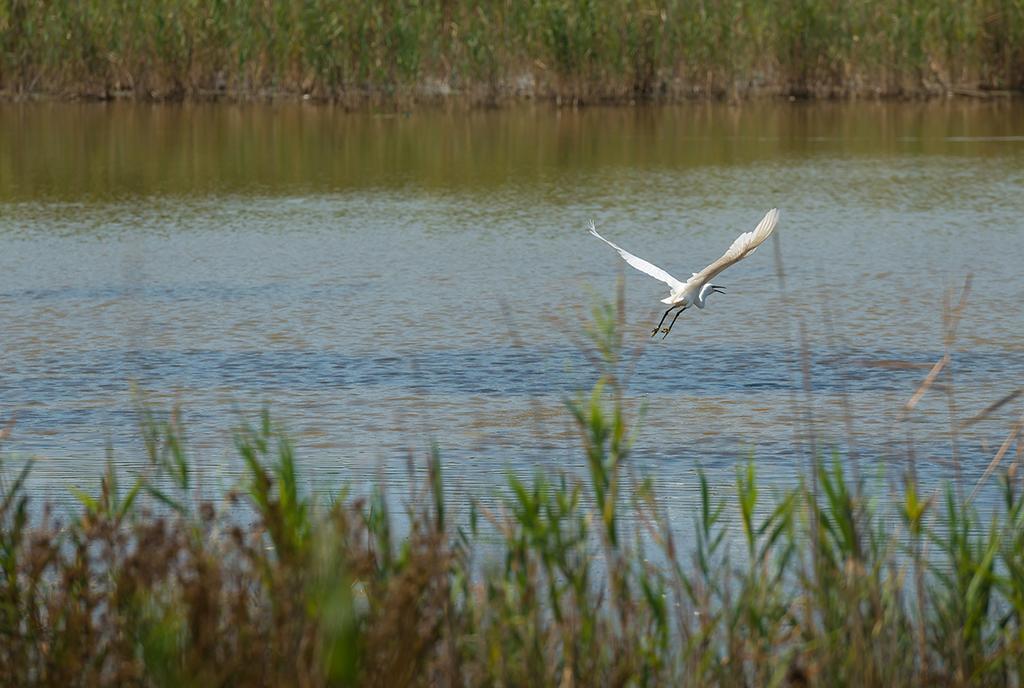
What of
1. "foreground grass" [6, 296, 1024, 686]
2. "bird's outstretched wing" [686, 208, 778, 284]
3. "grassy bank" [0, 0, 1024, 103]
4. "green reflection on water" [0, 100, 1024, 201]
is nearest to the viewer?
"foreground grass" [6, 296, 1024, 686]

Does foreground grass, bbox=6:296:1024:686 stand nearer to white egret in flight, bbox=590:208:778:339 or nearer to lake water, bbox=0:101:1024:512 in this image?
lake water, bbox=0:101:1024:512

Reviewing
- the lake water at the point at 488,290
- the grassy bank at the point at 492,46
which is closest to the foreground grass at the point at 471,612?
the lake water at the point at 488,290

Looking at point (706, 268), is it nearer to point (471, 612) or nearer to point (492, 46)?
point (471, 612)

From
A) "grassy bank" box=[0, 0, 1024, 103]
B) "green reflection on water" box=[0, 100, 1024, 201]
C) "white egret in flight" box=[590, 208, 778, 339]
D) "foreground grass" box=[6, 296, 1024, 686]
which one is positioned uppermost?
"grassy bank" box=[0, 0, 1024, 103]

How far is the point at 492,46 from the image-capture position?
18.0 metres

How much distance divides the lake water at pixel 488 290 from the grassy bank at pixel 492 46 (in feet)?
6.84

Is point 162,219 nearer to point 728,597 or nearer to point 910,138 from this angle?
point 910,138

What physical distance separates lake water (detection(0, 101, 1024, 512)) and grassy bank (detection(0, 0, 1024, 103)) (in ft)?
6.84

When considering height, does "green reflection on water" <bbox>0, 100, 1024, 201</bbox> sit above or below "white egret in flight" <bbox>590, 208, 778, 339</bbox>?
above

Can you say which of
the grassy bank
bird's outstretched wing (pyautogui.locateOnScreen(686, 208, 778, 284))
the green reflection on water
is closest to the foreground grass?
bird's outstretched wing (pyautogui.locateOnScreen(686, 208, 778, 284))

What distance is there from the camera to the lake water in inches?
212

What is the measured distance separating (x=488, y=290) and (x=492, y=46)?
10.2m

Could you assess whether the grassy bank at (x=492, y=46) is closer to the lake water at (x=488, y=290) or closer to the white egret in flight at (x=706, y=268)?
the lake water at (x=488, y=290)

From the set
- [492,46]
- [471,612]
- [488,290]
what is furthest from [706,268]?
[492,46]
